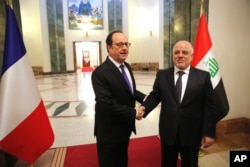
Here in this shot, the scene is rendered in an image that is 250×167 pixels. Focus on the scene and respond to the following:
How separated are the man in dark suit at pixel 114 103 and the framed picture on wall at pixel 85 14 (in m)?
15.5

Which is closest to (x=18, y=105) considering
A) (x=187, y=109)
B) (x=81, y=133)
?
(x=187, y=109)

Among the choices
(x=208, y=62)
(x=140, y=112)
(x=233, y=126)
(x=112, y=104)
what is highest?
(x=208, y=62)

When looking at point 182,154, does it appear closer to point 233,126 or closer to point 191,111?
point 191,111

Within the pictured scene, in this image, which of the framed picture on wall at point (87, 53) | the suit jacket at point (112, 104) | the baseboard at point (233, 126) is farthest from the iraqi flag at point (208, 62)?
the framed picture on wall at point (87, 53)

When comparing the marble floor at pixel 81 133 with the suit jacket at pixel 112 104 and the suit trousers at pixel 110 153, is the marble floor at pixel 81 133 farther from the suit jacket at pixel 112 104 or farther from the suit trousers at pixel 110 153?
the suit jacket at pixel 112 104

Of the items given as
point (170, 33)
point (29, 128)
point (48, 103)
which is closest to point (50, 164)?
point (29, 128)

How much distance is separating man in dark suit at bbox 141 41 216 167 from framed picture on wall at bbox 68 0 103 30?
15725 mm

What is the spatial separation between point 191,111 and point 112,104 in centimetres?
73

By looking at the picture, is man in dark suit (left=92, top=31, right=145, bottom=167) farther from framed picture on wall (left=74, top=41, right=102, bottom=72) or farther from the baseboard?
framed picture on wall (left=74, top=41, right=102, bottom=72)

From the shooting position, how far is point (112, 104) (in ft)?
6.11

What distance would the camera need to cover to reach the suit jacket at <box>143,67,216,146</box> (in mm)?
1913

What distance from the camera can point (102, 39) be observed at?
1717 centimetres

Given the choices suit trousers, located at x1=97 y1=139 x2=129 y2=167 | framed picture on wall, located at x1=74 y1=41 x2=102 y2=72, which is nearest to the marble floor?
suit trousers, located at x1=97 y1=139 x2=129 y2=167

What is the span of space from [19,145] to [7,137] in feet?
0.51
